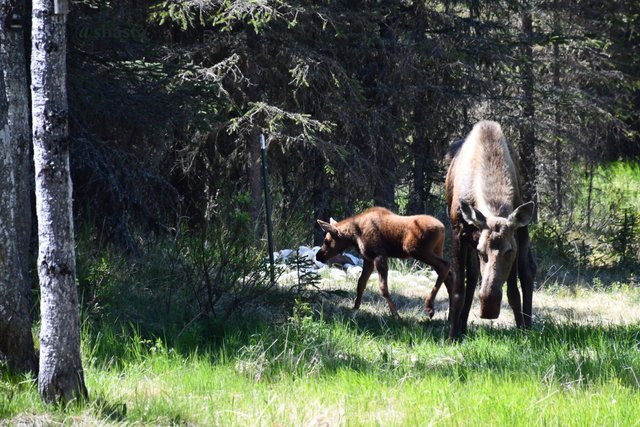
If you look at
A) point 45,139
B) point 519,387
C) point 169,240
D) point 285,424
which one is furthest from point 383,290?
point 45,139

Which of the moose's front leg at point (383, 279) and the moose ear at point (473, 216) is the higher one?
the moose ear at point (473, 216)

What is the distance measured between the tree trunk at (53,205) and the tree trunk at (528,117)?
11.2m

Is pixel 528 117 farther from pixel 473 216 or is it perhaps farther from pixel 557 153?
pixel 473 216

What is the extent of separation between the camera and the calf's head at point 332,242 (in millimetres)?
12117

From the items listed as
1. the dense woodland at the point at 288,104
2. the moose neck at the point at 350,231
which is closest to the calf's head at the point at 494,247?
the moose neck at the point at 350,231

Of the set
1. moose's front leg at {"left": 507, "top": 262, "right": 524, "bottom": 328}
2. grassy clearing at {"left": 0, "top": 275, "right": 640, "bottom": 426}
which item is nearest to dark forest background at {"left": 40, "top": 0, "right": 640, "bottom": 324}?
grassy clearing at {"left": 0, "top": 275, "right": 640, "bottom": 426}

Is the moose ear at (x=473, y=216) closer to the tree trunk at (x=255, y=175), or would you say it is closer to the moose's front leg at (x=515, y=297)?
the moose's front leg at (x=515, y=297)

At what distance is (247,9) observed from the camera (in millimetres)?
13516

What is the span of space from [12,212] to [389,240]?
562 cm

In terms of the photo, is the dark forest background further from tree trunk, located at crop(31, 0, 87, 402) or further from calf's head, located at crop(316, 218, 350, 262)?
tree trunk, located at crop(31, 0, 87, 402)

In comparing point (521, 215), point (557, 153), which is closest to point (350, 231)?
point (521, 215)

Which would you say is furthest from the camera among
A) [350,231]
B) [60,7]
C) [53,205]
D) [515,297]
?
[350,231]

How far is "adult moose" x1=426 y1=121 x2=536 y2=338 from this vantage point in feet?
28.7

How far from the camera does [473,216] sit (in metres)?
8.86
